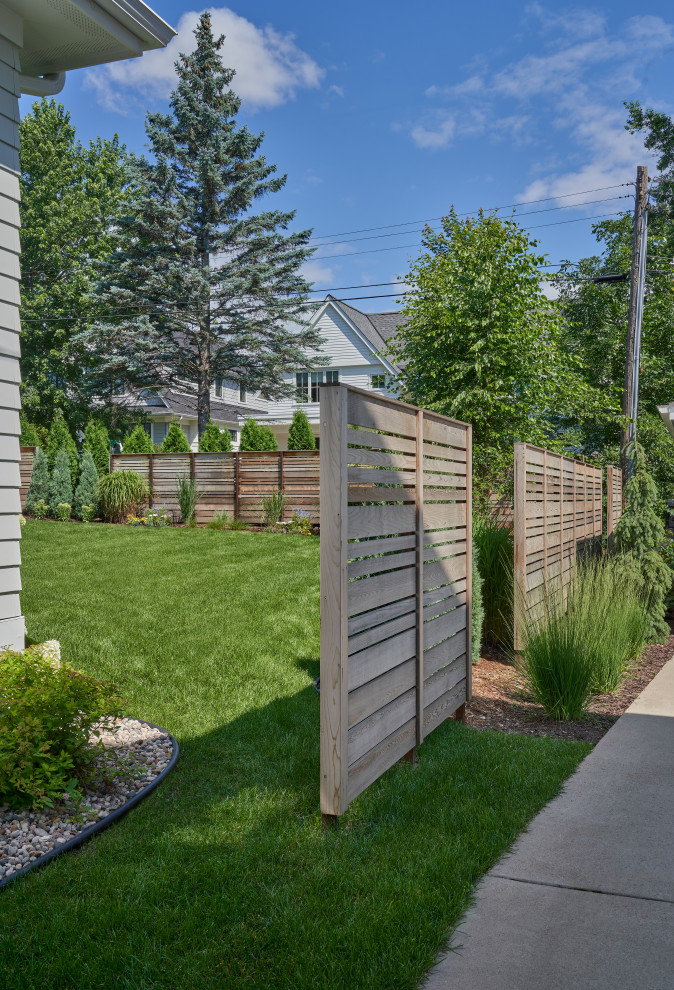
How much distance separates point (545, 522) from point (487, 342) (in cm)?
365

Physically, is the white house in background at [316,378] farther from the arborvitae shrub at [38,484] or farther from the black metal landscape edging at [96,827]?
the black metal landscape edging at [96,827]

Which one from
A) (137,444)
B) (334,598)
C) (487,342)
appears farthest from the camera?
(137,444)

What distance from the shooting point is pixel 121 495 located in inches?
615

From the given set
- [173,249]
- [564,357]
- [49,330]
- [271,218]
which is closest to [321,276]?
[271,218]

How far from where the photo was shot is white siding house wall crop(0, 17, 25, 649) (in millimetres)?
4305

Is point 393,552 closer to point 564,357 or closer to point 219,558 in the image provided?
point 219,558

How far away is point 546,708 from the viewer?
518cm

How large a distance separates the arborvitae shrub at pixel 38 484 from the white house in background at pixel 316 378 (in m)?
7.07

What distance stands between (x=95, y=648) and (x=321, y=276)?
18062mm

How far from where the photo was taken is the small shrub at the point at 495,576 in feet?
23.9

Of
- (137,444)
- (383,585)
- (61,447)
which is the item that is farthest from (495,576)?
(61,447)

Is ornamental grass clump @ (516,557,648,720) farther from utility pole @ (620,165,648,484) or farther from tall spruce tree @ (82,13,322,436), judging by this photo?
tall spruce tree @ (82,13,322,436)

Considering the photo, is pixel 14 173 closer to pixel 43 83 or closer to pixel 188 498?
pixel 43 83

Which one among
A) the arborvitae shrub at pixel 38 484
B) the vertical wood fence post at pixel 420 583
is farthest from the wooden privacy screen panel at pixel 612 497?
the arborvitae shrub at pixel 38 484
